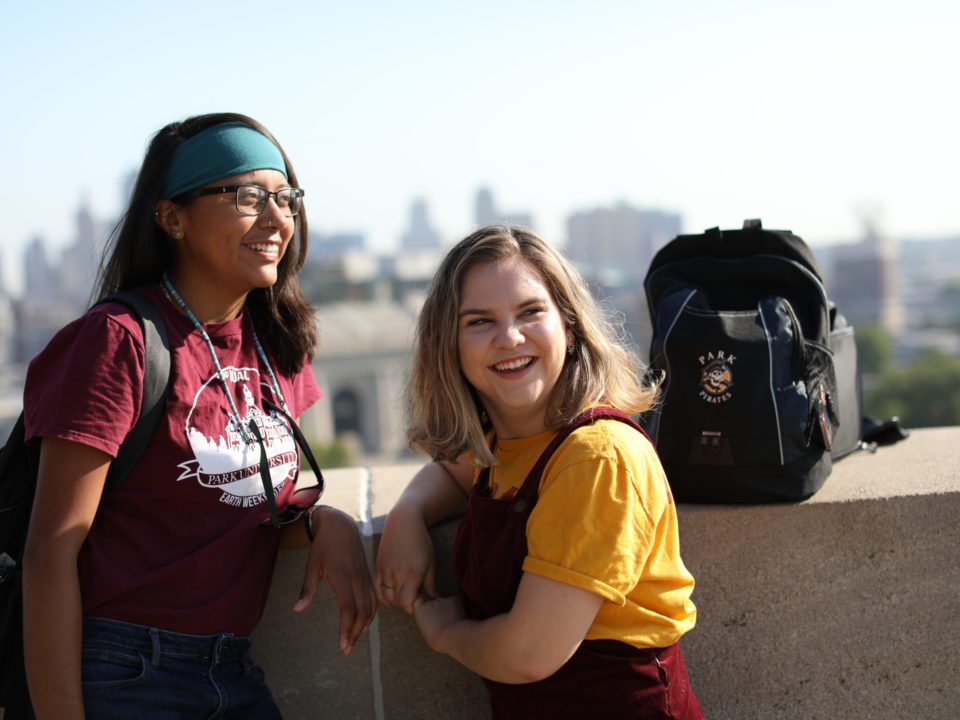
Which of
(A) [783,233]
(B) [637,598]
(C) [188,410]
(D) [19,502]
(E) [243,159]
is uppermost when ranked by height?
(E) [243,159]

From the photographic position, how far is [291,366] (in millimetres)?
1909

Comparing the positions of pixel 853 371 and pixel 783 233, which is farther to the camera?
pixel 853 371

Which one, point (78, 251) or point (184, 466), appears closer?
point (184, 466)

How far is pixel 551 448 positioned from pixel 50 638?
2.63 feet

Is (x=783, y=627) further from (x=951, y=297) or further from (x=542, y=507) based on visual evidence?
(x=951, y=297)

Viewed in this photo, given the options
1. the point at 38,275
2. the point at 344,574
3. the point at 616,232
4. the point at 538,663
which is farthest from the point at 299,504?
the point at 38,275

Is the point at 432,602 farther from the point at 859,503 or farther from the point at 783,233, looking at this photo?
the point at 783,233

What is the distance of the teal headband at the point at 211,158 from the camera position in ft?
5.50

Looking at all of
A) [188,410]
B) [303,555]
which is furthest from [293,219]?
[303,555]

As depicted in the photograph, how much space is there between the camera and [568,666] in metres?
1.45

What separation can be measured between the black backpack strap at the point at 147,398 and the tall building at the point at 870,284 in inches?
3961

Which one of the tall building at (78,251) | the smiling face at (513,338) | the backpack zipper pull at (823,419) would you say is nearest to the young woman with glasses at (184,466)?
the smiling face at (513,338)

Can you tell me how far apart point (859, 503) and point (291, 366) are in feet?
3.70

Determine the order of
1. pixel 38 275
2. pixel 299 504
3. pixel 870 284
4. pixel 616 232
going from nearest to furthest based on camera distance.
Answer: pixel 299 504
pixel 870 284
pixel 616 232
pixel 38 275
